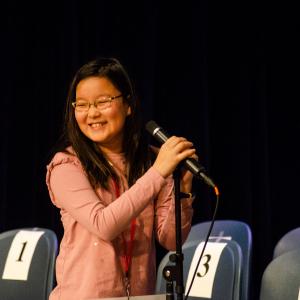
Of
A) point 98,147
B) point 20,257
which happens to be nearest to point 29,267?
point 20,257

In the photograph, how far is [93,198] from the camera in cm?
190

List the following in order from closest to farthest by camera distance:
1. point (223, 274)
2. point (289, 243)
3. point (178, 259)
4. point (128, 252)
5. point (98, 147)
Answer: point (178, 259) → point (128, 252) → point (98, 147) → point (223, 274) → point (289, 243)

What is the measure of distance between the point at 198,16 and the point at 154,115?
585mm

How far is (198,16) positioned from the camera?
3.55 metres

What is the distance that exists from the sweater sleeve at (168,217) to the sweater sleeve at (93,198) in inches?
7.2

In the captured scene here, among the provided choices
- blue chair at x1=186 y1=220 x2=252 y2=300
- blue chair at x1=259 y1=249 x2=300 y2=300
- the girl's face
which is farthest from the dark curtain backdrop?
the girl's face

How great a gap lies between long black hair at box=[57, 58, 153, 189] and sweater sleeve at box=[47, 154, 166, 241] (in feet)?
0.13

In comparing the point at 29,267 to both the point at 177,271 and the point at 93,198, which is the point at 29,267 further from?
the point at 177,271

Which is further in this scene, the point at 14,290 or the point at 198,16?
the point at 198,16

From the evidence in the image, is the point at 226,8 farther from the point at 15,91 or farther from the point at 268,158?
the point at 15,91

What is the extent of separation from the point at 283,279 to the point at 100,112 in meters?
0.81

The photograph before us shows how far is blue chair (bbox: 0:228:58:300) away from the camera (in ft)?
9.52

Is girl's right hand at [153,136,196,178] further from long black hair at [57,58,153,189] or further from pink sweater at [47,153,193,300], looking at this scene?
long black hair at [57,58,153,189]

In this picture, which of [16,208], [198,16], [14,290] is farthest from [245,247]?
[16,208]
